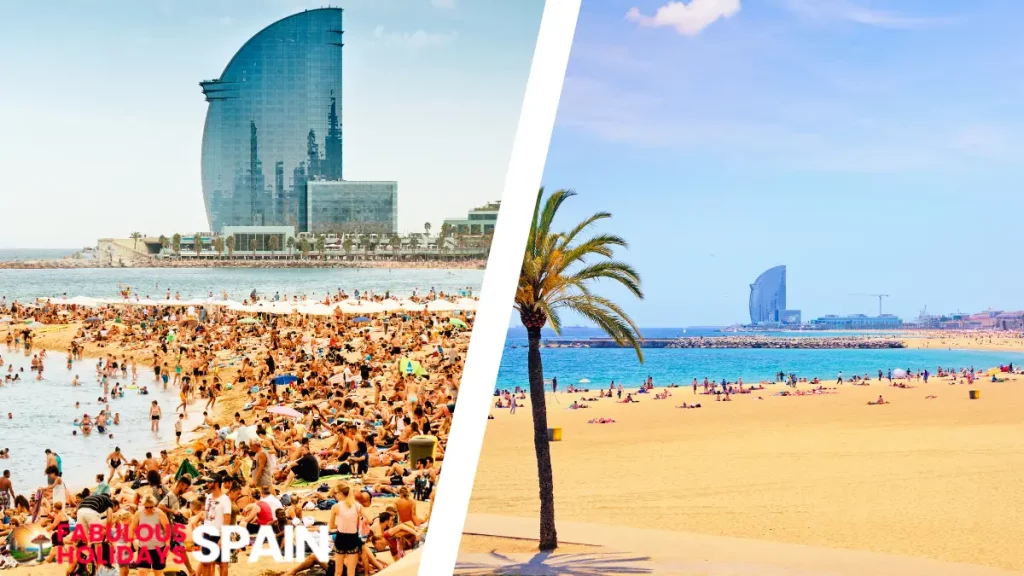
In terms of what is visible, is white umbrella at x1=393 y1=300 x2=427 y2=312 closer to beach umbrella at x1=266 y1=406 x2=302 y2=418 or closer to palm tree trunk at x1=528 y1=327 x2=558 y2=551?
palm tree trunk at x1=528 y1=327 x2=558 y2=551

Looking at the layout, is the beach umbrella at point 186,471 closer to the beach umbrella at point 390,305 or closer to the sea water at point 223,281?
the sea water at point 223,281

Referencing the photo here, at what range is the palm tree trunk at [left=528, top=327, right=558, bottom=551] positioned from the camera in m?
6.37

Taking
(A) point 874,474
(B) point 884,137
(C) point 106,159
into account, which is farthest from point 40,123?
(B) point 884,137

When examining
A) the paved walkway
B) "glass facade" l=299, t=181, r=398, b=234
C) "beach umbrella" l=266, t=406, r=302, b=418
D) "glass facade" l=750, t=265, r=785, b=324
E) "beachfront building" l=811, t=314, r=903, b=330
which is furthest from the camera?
"glass facade" l=750, t=265, r=785, b=324

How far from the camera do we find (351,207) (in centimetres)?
541

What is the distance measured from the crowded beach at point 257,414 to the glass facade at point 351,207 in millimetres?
595

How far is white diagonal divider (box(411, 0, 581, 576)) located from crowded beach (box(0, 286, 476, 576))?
140 cm

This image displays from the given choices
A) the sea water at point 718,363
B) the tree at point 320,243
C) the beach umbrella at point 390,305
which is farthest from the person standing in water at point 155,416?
the sea water at point 718,363

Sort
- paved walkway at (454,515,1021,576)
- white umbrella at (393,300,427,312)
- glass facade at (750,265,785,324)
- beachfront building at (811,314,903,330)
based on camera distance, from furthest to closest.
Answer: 1. glass facade at (750,265,785,324)
2. beachfront building at (811,314,903,330)
3. paved walkway at (454,515,1021,576)
4. white umbrella at (393,300,427,312)

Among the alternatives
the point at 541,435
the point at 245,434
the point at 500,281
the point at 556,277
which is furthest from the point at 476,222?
the point at 500,281

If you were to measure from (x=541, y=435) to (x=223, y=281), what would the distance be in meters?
2.27

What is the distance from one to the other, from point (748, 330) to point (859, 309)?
4.21 meters

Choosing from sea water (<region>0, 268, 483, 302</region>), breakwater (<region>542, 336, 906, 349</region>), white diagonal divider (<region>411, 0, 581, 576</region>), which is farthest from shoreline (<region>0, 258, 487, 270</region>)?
breakwater (<region>542, 336, 906, 349</region>)

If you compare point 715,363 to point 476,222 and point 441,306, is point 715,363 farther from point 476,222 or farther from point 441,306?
point 476,222
